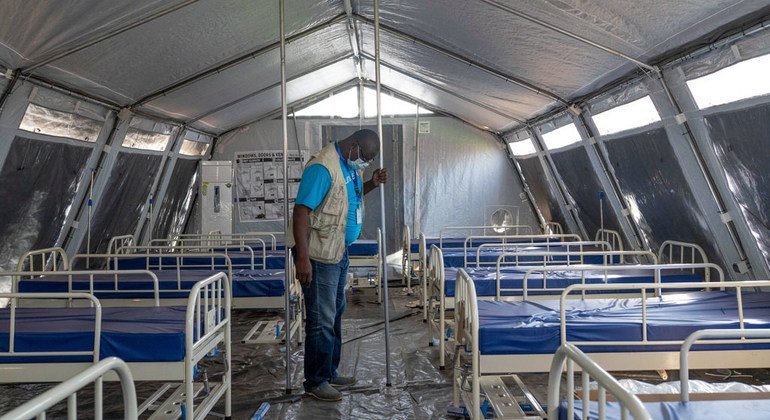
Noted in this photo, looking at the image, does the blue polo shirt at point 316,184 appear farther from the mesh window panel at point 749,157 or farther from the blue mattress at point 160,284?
the mesh window panel at point 749,157

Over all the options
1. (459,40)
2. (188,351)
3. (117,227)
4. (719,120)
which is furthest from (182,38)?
(719,120)

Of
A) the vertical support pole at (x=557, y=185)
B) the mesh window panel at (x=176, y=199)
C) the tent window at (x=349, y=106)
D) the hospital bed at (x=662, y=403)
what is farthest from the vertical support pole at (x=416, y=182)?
the hospital bed at (x=662, y=403)

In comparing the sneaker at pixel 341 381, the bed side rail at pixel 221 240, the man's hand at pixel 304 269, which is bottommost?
the sneaker at pixel 341 381

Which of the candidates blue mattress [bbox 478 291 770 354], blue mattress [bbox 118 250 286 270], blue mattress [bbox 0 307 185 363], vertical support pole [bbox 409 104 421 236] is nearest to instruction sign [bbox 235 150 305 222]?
vertical support pole [bbox 409 104 421 236]

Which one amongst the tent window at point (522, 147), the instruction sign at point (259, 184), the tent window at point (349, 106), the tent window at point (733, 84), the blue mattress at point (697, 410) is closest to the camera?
the blue mattress at point (697, 410)

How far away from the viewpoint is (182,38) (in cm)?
527

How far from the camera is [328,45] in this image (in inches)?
302

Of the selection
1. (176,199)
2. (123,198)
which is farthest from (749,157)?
(176,199)

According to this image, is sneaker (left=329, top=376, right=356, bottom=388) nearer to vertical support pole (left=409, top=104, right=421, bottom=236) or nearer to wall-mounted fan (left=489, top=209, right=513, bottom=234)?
vertical support pole (left=409, top=104, right=421, bottom=236)

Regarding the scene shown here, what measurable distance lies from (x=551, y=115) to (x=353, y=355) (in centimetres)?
409

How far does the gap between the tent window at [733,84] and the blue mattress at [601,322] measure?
153cm

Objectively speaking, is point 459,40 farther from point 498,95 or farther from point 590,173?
point 590,173

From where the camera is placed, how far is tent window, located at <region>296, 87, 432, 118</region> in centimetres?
1065

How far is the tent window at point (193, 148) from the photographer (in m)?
9.26
